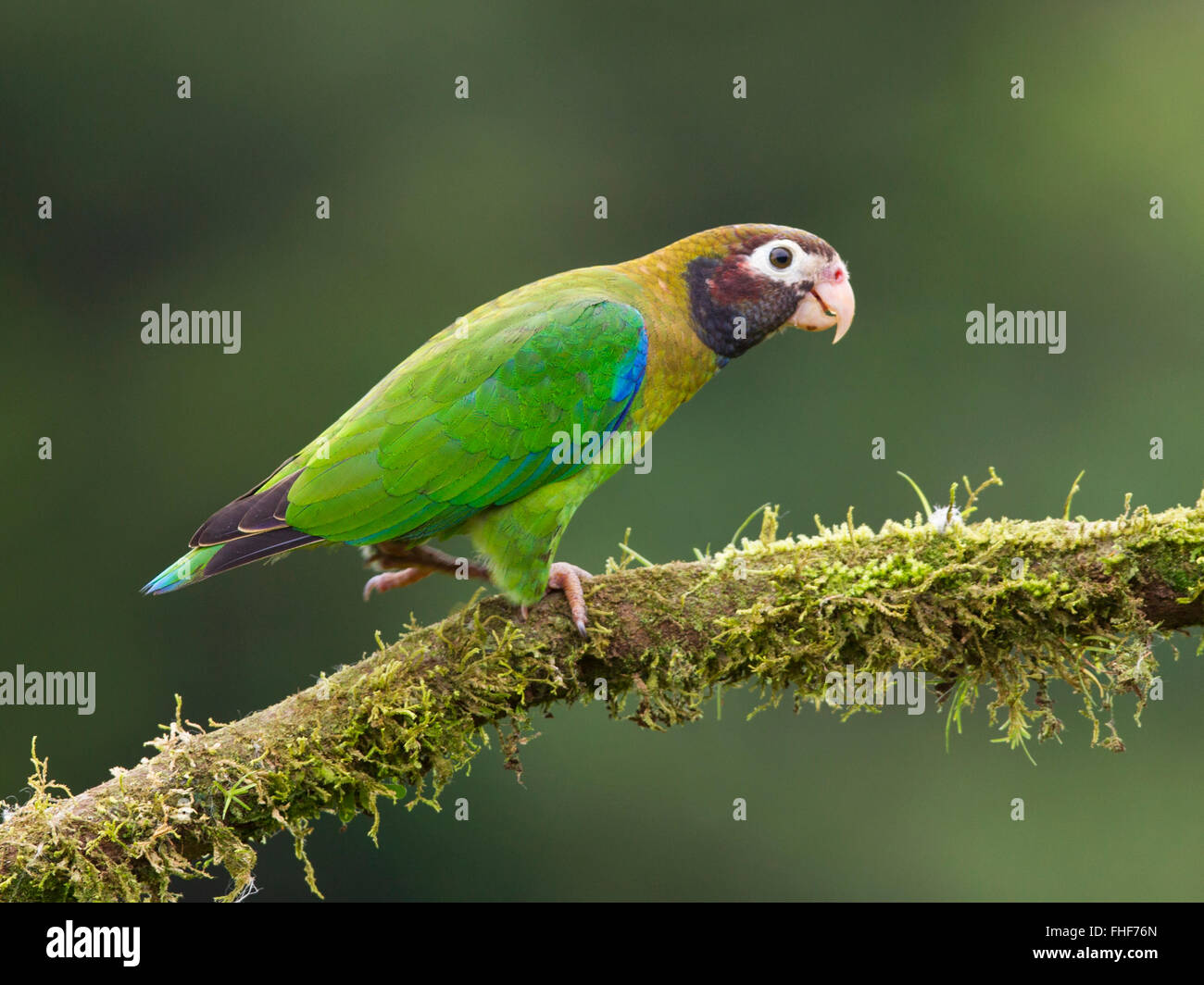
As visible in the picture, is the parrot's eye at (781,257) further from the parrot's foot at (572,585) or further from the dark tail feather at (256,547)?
the dark tail feather at (256,547)

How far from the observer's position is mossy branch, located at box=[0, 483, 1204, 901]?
3.05 meters

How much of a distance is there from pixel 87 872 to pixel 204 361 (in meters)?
7.58

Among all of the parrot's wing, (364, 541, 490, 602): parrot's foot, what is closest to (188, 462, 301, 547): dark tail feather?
the parrot's wing

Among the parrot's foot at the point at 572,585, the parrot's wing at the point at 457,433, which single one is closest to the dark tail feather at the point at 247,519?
the parrot's wing at the point at 457,433

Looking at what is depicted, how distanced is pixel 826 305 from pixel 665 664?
1.59 m

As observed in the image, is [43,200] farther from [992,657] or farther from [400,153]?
[992,657]

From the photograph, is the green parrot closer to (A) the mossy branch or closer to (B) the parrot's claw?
(B) the parrot's claw

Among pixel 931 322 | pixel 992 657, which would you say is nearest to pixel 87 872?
pixel 992 657

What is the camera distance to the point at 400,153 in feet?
35.4

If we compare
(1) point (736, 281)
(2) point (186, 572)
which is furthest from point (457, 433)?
(1) point (736, 281)

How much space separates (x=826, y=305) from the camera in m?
4.44

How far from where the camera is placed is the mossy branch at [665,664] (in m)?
3.05

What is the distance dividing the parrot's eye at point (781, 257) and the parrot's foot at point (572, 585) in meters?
1.31

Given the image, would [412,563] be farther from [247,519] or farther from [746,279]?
[746,279]
